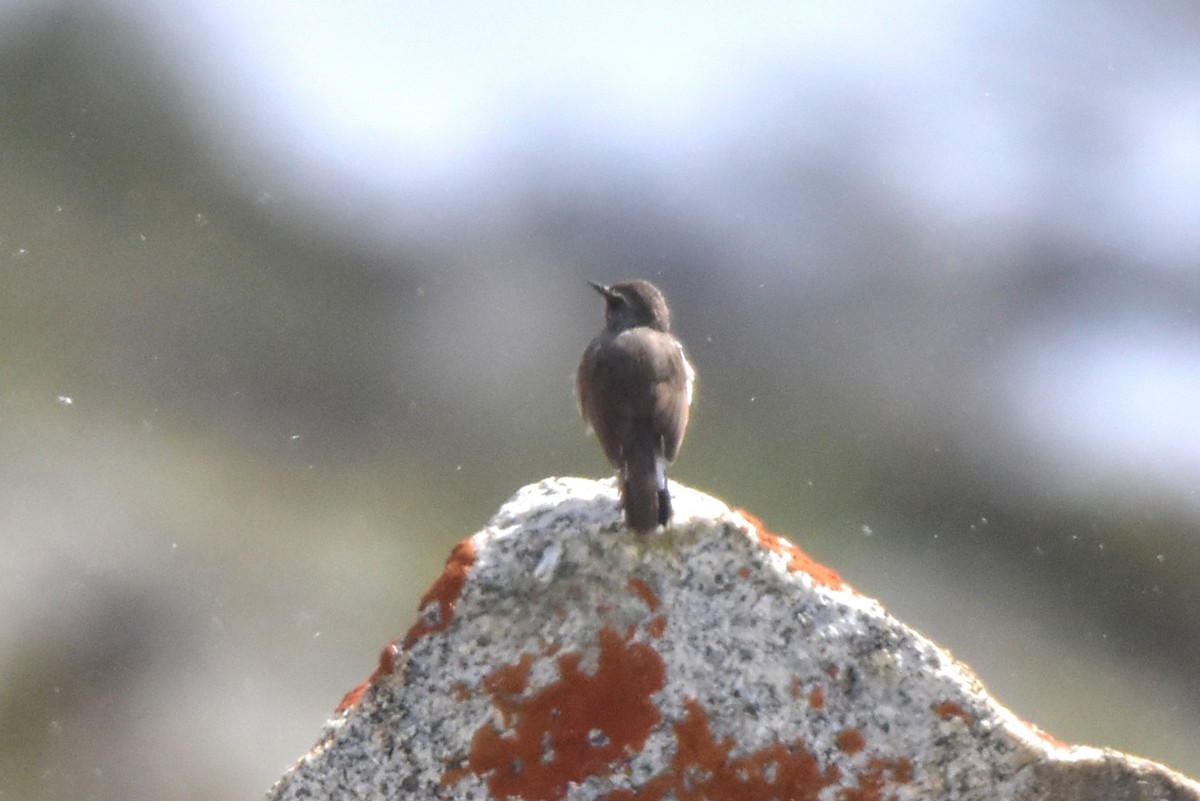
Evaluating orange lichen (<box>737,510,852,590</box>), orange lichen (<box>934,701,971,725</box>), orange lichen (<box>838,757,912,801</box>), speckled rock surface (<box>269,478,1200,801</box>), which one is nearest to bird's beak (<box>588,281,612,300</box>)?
orange lichen (<box>737,510,852,590</box>)

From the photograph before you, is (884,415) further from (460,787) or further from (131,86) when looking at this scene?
(460,787)

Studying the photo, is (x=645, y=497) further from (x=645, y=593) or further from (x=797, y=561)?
(x=797, y=561)

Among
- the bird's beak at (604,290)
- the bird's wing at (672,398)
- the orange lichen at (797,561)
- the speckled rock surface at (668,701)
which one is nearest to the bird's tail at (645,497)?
the speckled rock surface at (668,701)

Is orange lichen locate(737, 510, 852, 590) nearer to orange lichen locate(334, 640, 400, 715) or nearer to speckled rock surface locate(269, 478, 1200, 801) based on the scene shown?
speckled rock surface locate(269, 478, 1200, 801)

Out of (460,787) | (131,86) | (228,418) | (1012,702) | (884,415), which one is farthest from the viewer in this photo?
(131,86)

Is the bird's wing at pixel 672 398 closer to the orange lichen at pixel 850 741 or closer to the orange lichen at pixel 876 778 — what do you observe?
the orange lichen at pixel 850 741

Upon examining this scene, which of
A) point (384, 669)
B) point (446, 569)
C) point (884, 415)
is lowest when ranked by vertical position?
point (384, 669)

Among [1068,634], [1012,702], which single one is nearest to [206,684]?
[1012,702]
